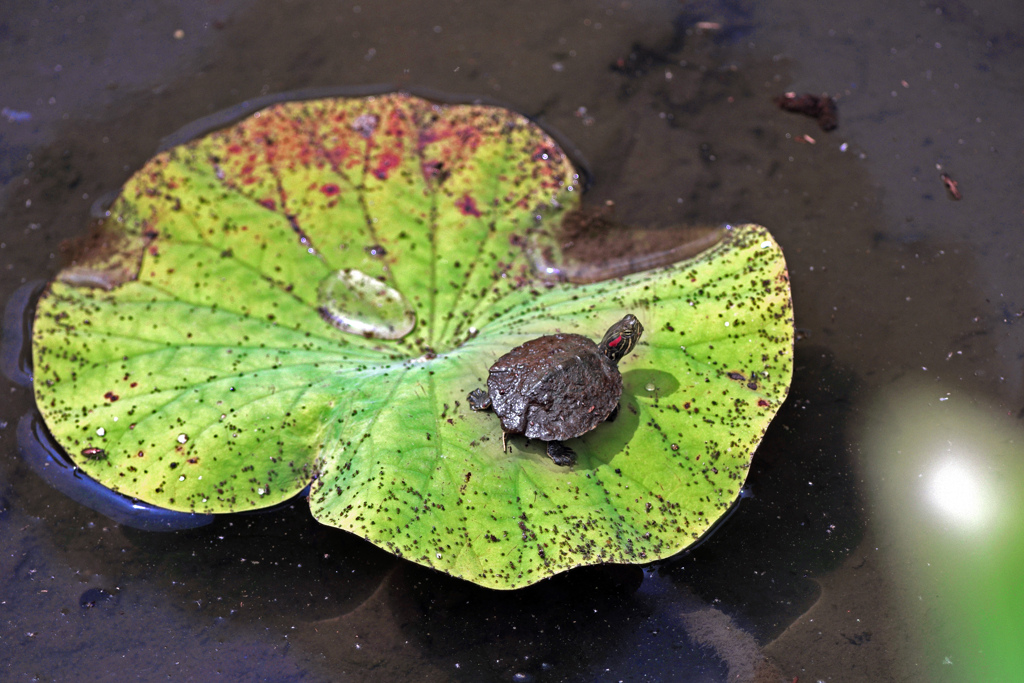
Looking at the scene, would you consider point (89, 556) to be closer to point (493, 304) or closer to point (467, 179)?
point (493, 304)

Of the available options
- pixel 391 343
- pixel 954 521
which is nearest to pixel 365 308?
pixel 391 343

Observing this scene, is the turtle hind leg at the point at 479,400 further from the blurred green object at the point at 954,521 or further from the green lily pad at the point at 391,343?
the blurred green object at the point at 954,521

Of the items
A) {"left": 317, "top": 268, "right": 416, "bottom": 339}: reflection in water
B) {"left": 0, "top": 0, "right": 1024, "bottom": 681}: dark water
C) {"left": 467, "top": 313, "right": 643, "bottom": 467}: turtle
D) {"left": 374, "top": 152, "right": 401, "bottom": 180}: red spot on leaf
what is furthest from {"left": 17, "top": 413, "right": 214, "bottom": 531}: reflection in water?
{"left": 374, "top": 152, "right": 401, "bottom": 180}: red spot on leaf

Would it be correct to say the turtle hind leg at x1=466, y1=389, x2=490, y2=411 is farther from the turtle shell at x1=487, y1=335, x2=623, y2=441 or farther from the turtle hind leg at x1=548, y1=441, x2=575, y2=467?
the turtle hind leg at x1=548, y1=441, x2=575, y2=467

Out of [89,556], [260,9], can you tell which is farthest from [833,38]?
[89,556]

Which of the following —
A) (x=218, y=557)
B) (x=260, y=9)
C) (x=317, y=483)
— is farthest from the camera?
(x=260, y=9)

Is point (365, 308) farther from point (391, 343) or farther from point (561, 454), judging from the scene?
point (561, 454)
